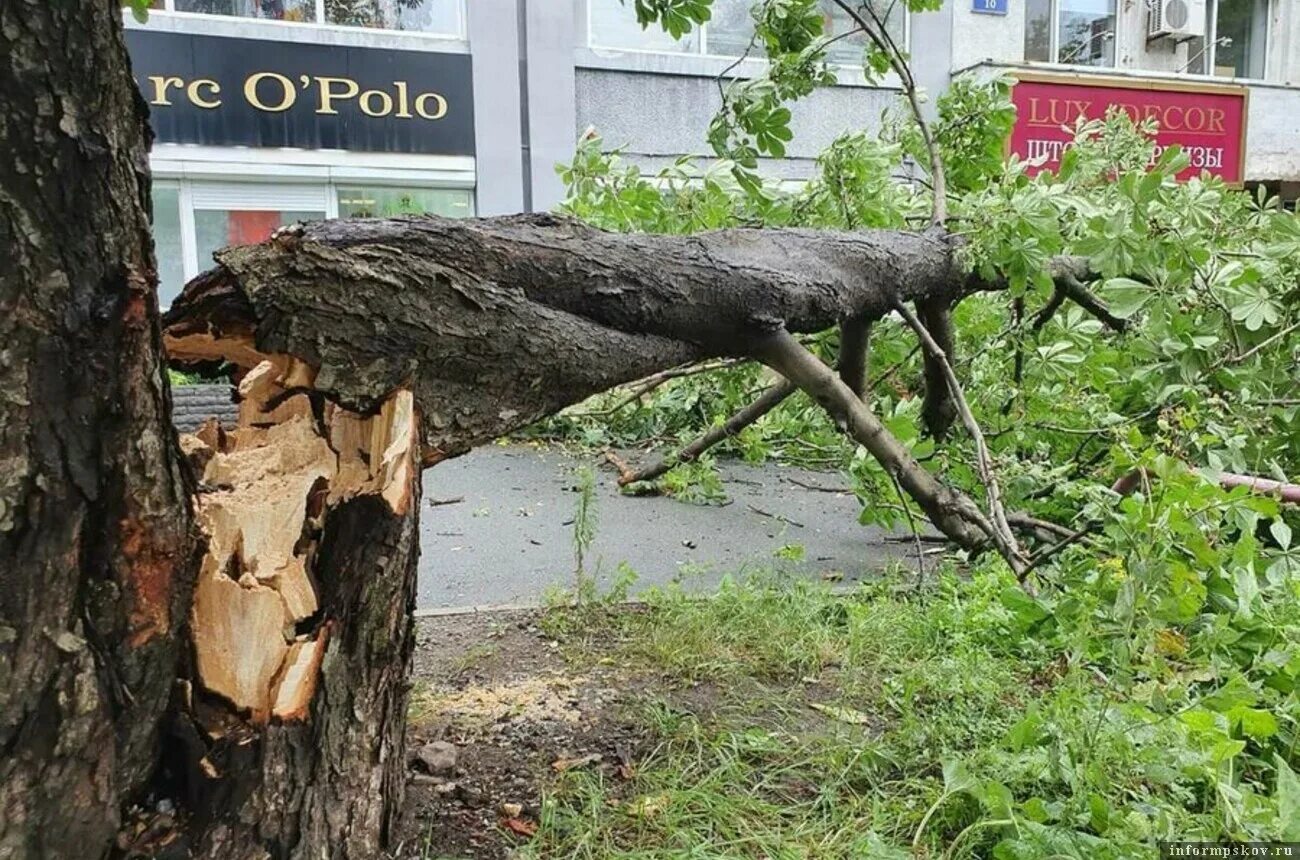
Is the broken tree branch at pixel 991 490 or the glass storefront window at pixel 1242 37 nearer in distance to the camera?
the broken tree branch at pixel 991 490

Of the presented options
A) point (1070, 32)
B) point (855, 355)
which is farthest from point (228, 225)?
point (1070, 32)

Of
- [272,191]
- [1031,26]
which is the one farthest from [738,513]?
[1031,26]

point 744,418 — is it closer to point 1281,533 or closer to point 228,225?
point 1281,533

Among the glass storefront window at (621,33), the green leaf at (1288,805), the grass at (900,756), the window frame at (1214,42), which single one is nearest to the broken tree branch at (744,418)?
the grass at (900,756)

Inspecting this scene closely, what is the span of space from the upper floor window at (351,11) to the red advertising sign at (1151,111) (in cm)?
624

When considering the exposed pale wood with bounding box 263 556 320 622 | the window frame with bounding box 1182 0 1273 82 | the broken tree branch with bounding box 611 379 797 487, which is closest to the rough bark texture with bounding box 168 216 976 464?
the exposed pale wood with bounding box 263 556 320 622

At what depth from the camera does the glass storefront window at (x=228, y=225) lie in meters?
8.76

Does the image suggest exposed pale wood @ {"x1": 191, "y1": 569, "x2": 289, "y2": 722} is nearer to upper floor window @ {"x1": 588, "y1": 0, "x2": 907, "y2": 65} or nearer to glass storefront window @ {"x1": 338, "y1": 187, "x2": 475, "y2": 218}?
glass storefront window @ {"x1": 338, "y1": 187, "x2": 475, "y2": 218}

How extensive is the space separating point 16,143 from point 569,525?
4156mm

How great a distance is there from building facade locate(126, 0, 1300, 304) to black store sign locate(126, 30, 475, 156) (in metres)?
0.02

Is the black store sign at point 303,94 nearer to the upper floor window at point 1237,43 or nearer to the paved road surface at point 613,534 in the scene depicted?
the paved road surface at point 613,534

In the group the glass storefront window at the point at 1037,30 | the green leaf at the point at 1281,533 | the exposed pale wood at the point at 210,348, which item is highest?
the glass storefront window at the point at 1037,30

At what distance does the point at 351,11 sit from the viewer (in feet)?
29.9

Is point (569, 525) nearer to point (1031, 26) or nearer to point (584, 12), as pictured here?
point (584, 12)
